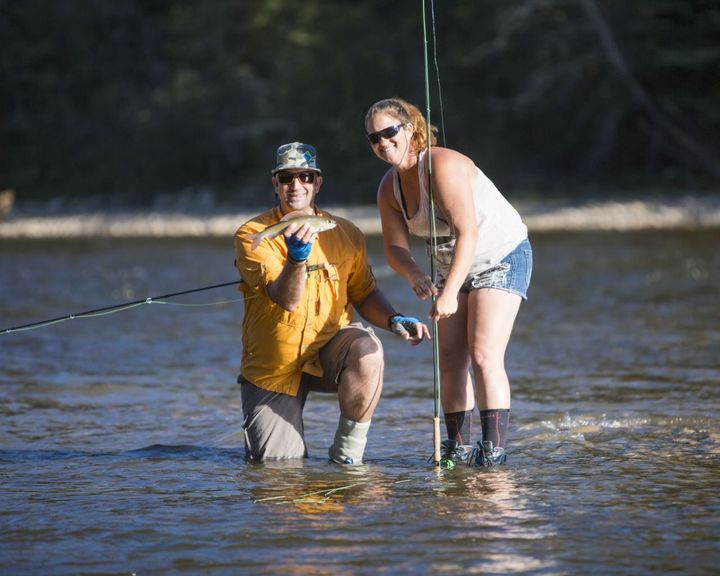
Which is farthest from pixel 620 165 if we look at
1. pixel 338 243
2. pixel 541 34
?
pixel 338 243

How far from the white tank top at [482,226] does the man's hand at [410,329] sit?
0.82 ft

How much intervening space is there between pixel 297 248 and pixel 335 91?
34.7m

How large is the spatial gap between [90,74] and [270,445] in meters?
42.8

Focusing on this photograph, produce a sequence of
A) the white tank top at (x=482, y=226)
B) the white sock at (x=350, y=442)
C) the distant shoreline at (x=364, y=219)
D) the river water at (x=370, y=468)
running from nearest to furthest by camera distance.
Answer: the river water at (x=370, y=468), the white tank top at (x=482, y=226), the white sock at (x=350, y=442), the distant shoreline at (x=364, y=219)

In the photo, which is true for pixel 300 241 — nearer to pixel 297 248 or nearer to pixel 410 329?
pixel 297 248

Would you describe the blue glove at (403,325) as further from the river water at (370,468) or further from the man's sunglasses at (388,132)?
the man's sunglasses at (388,132)

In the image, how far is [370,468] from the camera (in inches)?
207

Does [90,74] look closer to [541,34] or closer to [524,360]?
[541,34]

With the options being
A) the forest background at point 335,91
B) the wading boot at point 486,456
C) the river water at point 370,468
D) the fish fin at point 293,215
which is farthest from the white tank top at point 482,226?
the forest background at point 335,91

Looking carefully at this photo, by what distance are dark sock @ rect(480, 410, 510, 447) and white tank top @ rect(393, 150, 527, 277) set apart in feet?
1.82

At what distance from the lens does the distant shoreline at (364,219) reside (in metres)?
27.2

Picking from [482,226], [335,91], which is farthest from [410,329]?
[335,91]

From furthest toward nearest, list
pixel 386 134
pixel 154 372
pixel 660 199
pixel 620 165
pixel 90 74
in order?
pixel 90 74 < pixel 620 165 < pixel 660 199 < pixel 154 372 < pixel 386 134

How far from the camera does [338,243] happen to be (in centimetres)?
523
